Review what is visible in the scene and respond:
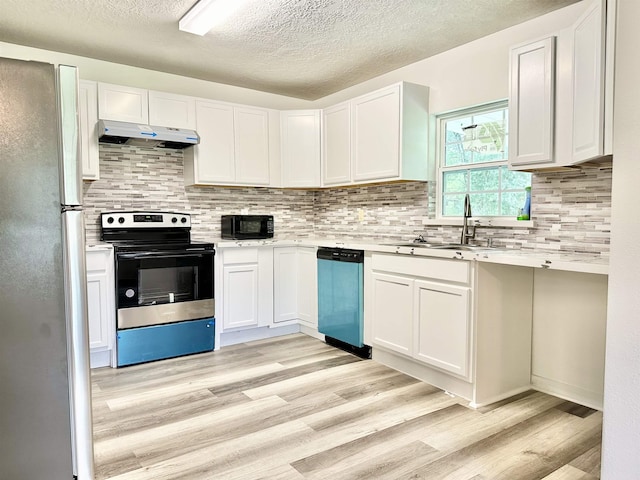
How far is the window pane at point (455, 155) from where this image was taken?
11.7ft

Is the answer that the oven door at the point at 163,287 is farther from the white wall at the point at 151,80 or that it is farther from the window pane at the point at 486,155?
Result: the window pane at the point at 486,155

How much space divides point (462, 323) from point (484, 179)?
48.0 inches

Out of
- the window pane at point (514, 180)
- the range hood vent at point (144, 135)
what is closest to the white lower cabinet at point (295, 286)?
the range hood vent at point (144, 135)

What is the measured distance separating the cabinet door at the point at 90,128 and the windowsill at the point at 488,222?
2.68 m

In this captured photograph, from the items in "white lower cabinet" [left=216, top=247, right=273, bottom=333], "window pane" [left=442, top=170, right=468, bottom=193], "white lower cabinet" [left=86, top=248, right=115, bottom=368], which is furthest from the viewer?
"white lower cabinet" [left=216, top=247, right=273, bottom=333]

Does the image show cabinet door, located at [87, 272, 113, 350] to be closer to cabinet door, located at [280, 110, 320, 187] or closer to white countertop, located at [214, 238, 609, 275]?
white countertop, located at [214, 238, 609, 275]

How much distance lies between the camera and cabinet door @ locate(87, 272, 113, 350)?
11.1ft

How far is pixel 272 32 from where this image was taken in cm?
328

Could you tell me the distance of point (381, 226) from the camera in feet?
13.9

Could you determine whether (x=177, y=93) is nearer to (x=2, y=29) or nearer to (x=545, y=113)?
(x=2, y=29)

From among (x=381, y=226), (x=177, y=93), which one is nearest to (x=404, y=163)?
(x=381, y=226)

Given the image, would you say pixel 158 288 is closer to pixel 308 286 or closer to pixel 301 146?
pixel 308 286

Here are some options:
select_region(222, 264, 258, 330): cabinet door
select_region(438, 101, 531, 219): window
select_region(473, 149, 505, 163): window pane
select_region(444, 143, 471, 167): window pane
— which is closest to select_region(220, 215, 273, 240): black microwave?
select_region(222, 264, 258, 330): cabinet door

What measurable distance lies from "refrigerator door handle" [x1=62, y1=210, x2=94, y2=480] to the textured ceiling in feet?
6.81
